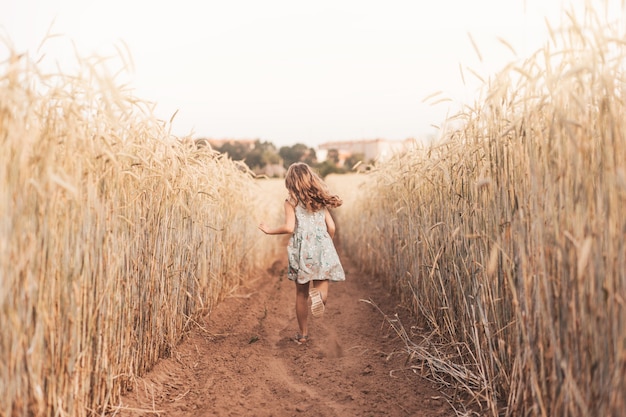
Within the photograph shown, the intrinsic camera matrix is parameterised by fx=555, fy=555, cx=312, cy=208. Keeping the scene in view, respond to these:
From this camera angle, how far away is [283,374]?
384cm

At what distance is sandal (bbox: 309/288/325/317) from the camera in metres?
4.39

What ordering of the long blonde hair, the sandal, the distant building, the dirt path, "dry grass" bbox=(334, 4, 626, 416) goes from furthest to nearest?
the distant building < the long blonde hair < the sandal < the dirt path < "dry grass" bbox=(334, 4, 626, 416)

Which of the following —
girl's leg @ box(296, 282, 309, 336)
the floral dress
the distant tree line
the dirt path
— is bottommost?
the dirt path

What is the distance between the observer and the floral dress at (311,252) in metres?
4.68

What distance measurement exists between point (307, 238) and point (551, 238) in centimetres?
271

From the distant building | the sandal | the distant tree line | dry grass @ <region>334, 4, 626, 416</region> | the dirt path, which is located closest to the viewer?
dry grass @ <region>334, 4, 626, 416</region>

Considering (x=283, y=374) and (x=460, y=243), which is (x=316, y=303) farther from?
(x=460, y=243)

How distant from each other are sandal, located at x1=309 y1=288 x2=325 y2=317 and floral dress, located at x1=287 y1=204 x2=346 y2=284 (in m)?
0.19

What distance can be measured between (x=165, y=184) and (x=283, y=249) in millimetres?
9261

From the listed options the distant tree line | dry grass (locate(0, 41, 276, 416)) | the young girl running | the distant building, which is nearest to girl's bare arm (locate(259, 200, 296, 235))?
the young girl running

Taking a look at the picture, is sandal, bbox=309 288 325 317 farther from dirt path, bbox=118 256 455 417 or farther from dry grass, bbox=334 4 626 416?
dry grass, bbox=334 4 626 416

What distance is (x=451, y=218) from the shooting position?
12.2ft

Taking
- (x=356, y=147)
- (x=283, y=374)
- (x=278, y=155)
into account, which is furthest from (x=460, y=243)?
(x=356, y=147)

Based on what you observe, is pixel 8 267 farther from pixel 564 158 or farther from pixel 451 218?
pixel 451 218
